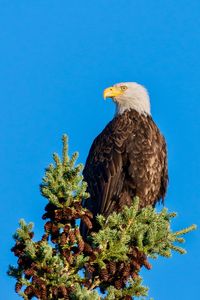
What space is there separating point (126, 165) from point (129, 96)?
1.53m

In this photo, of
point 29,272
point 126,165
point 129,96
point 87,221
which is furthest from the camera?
point 129,96

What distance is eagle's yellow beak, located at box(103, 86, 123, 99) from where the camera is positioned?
10155mm

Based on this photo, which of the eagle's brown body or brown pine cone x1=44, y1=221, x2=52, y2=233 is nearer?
brown pine cone x1=44, y1=221, x2=52, y2=233

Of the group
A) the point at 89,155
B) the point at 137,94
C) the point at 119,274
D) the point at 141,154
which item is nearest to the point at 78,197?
the point at 119,274

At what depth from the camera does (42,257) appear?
4863mm

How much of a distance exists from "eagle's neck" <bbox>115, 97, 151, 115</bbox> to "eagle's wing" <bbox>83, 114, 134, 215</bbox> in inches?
13.6

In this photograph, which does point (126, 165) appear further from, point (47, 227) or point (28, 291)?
point (28, 291)

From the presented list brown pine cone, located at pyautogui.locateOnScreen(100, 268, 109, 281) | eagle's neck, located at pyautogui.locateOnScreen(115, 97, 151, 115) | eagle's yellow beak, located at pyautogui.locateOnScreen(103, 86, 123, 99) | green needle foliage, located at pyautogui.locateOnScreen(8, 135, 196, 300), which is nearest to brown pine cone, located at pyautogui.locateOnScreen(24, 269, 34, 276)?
green needle foliage, located at pyautogui.locateOnScreen(8, 135, 196, 300)

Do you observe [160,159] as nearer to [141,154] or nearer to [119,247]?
[141,154]

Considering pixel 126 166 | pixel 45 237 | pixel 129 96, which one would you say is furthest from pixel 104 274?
pixel 129 96

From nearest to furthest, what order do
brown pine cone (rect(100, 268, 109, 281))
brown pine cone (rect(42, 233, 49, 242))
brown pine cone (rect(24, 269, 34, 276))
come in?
brown pine cone (rect(24, 269, 34, 276))
brown pine cone (rect(42, 233, 49, 242))
brown pine cone (rect(100, 268, 109, 281))

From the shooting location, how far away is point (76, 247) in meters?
5.16

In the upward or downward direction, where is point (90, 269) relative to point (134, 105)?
downward

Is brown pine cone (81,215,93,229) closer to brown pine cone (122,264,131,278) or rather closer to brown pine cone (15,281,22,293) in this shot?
brown pine cone (122,264,131,278)
